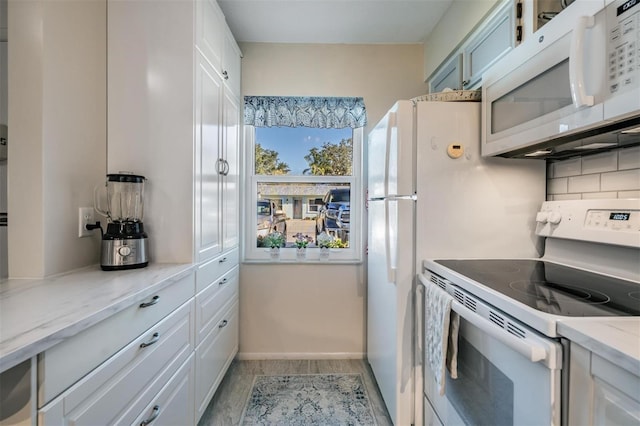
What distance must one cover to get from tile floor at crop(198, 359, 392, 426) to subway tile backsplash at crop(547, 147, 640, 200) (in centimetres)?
155

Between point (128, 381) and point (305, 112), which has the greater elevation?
point (305, 112)

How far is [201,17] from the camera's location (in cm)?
153

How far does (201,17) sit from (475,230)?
1.80 meters

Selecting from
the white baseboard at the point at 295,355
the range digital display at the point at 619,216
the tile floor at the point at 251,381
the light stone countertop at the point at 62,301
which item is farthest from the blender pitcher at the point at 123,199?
the range digital display at the point at 619,216

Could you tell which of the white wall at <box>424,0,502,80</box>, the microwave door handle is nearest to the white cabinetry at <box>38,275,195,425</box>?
the microwave door handle

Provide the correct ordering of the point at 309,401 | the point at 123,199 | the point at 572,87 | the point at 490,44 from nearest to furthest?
the point at 572,87 → the point at 123,199 → the point at 490,44 → the point at 309,401

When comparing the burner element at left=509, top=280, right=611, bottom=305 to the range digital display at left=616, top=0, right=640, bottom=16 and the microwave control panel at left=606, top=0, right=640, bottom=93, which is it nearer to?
the microwave control panel at left=606, top=0, right=640, bottom=93

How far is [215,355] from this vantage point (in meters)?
1.77

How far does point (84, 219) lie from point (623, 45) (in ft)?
6.63

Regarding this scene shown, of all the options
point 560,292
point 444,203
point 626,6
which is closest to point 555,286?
point 560,292

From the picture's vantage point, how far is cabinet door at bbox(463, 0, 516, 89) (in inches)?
55.2

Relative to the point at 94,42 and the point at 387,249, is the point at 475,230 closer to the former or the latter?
the point at 387,249

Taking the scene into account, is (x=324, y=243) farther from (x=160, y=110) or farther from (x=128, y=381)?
(x=128, y=381)

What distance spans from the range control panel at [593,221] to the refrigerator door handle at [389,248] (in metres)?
0.71
